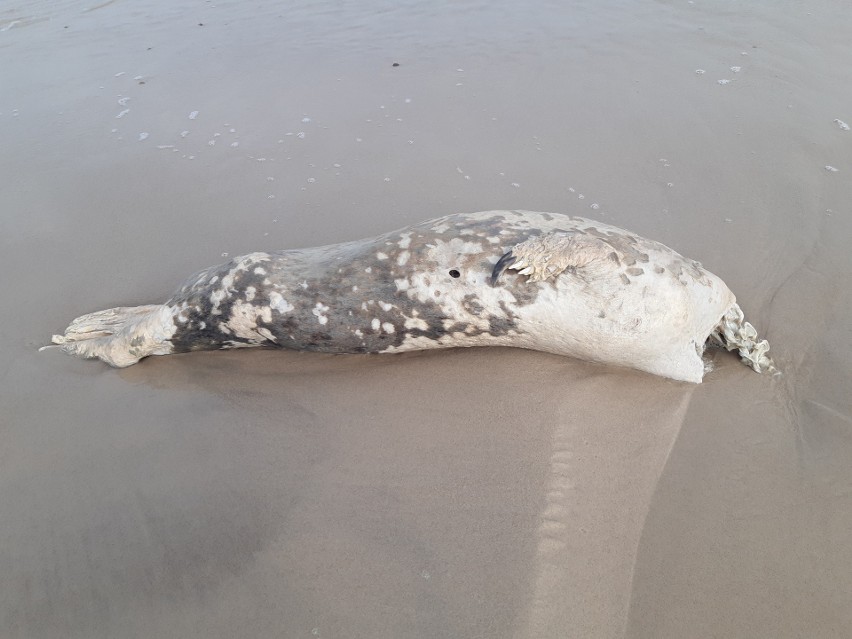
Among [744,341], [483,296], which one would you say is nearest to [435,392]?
[483,296]

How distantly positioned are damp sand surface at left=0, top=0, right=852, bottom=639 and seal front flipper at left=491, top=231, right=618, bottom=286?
55 centimetres

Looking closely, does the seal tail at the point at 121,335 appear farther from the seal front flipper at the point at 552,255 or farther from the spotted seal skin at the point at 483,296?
the seal front flipper at the point at 552,255

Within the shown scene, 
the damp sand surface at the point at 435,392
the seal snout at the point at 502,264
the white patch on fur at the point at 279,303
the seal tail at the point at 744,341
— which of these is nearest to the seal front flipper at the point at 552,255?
the seal snout at the point at 502,264

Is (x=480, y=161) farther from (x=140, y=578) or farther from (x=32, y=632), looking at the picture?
(x=32, y=632)

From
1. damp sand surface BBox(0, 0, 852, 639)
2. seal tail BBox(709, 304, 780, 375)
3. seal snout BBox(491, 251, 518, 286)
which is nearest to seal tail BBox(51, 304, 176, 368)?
damp sand surface BBox(0, 0, 852, 639)

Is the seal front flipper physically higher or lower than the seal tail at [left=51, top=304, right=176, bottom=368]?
higher

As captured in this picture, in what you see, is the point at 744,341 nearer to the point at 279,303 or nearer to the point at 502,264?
the point at 502,264

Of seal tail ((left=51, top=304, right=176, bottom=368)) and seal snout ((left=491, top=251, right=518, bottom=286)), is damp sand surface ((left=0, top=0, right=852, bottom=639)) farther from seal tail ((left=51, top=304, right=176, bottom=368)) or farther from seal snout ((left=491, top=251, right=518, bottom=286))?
seal snout ((left=491, top=251, right=518, bottom=286))

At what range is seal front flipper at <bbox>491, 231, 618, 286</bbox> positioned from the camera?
2516mm

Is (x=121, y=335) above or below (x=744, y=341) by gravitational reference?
below

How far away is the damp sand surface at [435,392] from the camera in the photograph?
2195 millimetres

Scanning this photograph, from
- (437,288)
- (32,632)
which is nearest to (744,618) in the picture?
(437,288)

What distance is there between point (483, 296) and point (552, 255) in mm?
364

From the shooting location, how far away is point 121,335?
334 cm
